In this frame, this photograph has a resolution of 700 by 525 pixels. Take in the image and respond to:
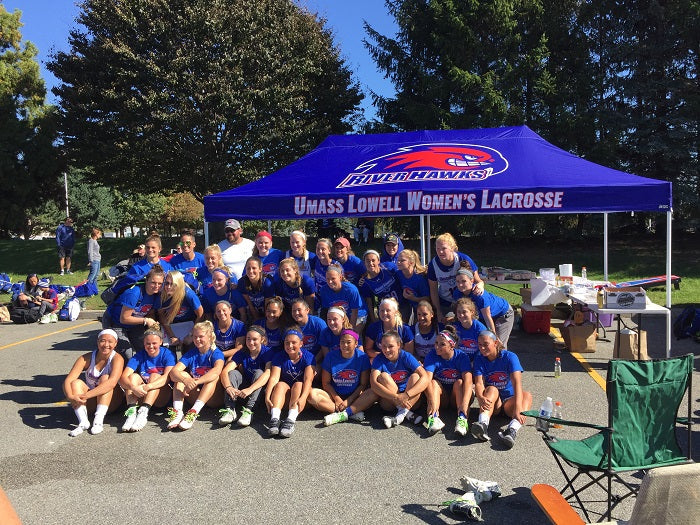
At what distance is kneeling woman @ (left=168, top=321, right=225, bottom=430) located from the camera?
524 cm

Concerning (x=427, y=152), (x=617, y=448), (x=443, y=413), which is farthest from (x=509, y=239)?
(x=617, y=448)

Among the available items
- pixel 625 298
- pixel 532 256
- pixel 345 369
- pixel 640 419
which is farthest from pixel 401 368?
pixel 532 256

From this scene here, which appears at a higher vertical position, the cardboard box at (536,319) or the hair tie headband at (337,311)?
the hair tie headband at (337,311)

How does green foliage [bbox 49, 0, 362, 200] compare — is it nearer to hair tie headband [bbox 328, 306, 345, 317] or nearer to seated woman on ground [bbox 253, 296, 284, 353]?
seated woman on ground [bbox 253, 296, 284, 353]

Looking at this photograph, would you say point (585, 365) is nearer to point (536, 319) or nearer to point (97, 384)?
point (536, 319)

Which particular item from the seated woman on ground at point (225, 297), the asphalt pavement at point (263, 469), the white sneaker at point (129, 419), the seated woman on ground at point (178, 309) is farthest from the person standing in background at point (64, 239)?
the white sneaker at point (129, 419)

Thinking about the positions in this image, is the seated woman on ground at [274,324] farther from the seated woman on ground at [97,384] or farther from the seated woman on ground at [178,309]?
the seated woman on ground at [97,384]

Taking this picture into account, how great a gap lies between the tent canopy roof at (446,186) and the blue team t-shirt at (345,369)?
280 cm

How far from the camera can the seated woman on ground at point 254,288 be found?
6.07 metres

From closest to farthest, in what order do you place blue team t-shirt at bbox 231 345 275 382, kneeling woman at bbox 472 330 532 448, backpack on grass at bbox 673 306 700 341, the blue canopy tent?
kneeling woman at bbox 472 330 532 448, blue team t-shirt at bbox 231 345 275 382, the blue canopy tent, backpack on grass at bbox 673 306 700 341

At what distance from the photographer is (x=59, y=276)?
55.4 ft

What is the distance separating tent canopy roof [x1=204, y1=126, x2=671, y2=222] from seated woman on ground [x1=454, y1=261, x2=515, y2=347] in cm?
175

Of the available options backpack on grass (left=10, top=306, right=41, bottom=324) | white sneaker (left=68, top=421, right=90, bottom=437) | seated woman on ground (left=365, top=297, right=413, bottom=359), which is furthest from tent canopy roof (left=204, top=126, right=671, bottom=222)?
backpack on grass (left=10, top=306, right=41, bottom=324)

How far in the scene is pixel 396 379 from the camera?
5.23m
